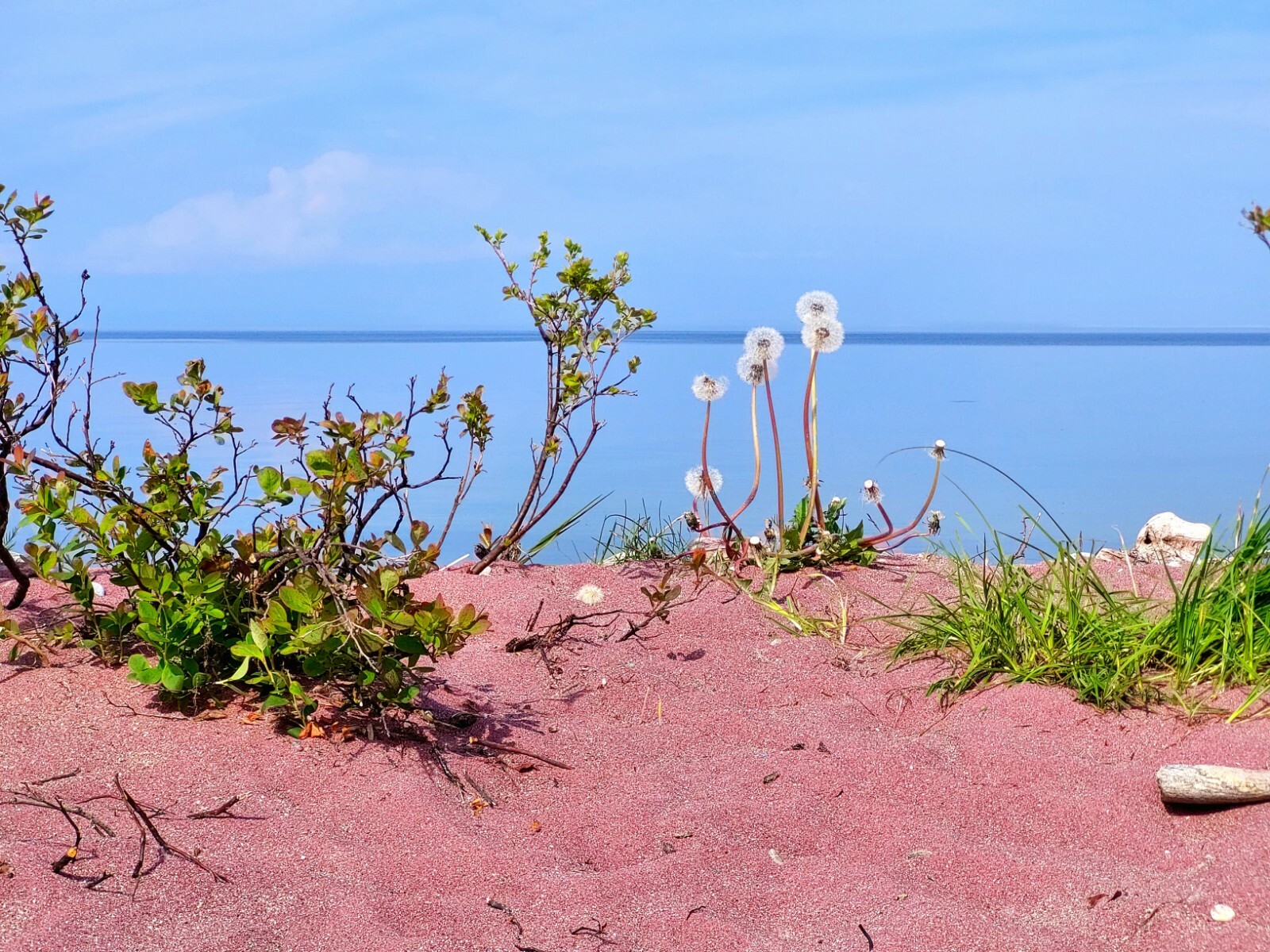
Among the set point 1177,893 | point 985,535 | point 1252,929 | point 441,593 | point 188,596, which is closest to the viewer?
point 1252,929

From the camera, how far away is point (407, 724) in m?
3.01

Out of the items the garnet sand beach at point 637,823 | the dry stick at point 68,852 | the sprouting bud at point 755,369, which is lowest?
the garnet sand beach at point 637,823

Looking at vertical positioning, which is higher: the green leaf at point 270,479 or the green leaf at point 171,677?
the green leaf at point 270,479

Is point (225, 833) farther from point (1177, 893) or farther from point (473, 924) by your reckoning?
point (1177, 893)

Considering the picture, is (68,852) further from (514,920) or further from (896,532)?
(896,532)

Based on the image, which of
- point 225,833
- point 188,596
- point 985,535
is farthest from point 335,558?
point 985,535

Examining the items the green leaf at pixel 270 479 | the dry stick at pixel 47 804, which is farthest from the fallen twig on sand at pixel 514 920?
the green leaf at pixel 270 479

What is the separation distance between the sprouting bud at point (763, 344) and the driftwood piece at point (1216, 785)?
2.69 metres

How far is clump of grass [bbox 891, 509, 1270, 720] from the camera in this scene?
10.8ft

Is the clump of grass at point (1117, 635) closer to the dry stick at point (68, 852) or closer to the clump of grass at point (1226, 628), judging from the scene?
the clump of grass at point (1226, 628)

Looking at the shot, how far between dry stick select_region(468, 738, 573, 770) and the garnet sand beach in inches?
0.8

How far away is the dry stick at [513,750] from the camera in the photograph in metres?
2.89

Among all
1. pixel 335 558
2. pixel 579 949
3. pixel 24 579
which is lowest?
pixel 579 949

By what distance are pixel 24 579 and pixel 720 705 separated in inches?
89.5
